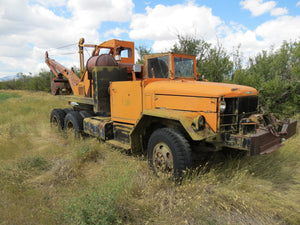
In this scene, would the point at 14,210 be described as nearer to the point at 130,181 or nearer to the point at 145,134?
the point at 130,181

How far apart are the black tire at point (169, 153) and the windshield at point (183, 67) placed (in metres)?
1.71

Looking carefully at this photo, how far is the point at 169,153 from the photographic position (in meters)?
3.74

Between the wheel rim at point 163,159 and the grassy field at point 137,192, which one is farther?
the wheel rim at point 163,159

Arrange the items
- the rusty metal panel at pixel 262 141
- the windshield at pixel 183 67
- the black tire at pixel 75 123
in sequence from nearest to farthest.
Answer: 1. the rusty metal panel at pixel 262 141
2. the windshield at pixel 183 67
3. the black tire at pixel 75 123

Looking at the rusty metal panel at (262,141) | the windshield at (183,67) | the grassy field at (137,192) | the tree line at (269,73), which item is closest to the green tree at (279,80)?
the tree line at (269,73)

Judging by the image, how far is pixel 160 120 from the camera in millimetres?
4234

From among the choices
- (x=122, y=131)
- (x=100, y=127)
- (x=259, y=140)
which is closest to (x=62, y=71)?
(x=100, y=127)

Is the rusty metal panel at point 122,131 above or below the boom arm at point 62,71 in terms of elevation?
below

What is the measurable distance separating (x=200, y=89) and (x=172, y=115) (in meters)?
0.66

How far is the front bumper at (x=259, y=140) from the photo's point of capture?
125 inches

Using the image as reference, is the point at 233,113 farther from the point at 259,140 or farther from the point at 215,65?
the point at 215,65

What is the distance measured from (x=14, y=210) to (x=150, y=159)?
2.21 meters

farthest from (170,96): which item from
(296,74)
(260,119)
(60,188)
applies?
(296,74)

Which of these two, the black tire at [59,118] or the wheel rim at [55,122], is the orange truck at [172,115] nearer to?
the black tire at [59,118]
